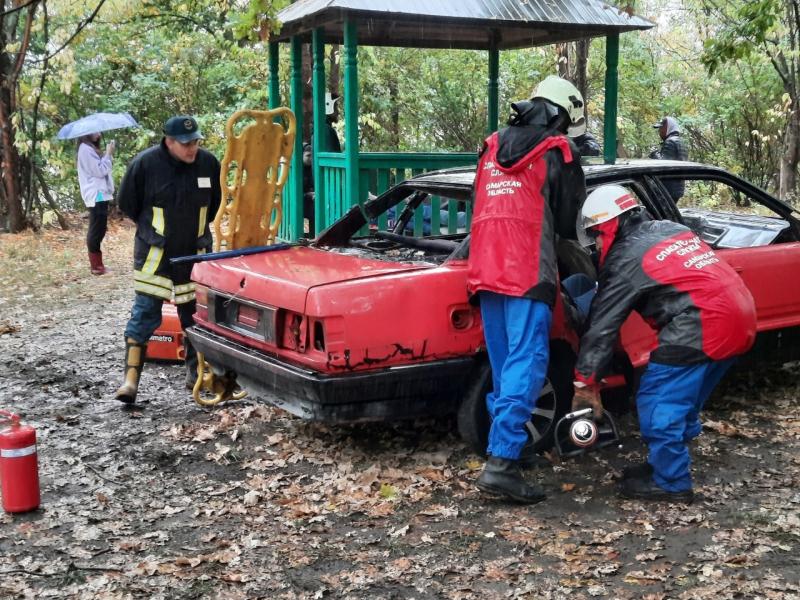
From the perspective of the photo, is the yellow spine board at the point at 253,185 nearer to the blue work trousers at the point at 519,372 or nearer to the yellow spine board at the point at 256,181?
the yellow spine board at the point at 256,181

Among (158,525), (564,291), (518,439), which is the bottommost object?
(158,525)

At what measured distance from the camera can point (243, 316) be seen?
16.2 ft

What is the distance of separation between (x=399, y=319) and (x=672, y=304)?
1288 millimetres

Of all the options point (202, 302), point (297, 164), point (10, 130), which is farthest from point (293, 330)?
point (10, 130)

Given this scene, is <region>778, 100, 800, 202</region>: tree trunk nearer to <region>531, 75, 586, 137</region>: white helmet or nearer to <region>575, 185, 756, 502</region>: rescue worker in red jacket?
<region>531, 75, 586, 137</region>: white helmet

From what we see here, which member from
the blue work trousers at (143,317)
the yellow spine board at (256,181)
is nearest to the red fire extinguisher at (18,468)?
the blue work trousers at (143,317)

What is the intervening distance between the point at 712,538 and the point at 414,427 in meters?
1.94

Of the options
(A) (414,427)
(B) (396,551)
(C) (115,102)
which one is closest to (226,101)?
(C) (115,102)

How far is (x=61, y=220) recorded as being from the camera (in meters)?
16.2

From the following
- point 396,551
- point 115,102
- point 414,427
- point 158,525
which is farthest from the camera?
point 115,102

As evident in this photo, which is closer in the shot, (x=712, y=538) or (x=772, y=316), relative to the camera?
(x=712, y=538)

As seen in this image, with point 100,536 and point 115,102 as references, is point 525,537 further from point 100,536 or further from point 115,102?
point 115,102

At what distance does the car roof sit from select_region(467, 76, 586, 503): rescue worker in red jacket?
0.73 meters

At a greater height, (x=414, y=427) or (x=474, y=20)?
(x=474, y=20)
